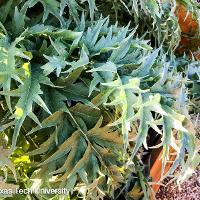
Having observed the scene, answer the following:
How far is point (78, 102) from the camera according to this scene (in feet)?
2.86

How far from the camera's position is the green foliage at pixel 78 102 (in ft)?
2.38

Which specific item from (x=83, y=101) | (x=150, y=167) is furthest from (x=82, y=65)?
(x=150, y=167)

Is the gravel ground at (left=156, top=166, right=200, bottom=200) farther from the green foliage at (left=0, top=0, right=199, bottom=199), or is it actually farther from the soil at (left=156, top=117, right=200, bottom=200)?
the green foliage at (left=0, top=0, right=199, bottom=199)

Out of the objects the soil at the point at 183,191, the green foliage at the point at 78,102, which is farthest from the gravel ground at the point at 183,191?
the green foliage at the point at 78,102

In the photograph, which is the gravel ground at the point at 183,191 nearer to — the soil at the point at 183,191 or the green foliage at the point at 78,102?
the soil at the point at 183,191

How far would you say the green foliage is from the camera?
0.73 meters

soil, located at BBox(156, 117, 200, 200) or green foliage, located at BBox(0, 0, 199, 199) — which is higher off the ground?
green foliage, located at BBox(0, 0, 199, 199)

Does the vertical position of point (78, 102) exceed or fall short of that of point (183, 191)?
it exceeds it

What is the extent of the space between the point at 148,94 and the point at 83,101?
0.49 feet

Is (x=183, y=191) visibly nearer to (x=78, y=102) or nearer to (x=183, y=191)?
(x=183, y=191)

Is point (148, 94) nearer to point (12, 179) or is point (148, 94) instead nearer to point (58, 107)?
point (58, 107)

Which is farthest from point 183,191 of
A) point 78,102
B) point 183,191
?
point 78,102

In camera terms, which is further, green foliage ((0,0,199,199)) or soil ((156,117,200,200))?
soil ((156,117,200,200))

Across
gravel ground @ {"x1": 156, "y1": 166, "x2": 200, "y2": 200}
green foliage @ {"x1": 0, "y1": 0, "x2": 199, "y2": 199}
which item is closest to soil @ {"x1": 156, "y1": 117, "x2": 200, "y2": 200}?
gravel ground @ {"x1": 156, "y1": 166, "x2": 200, "y2": 200}
